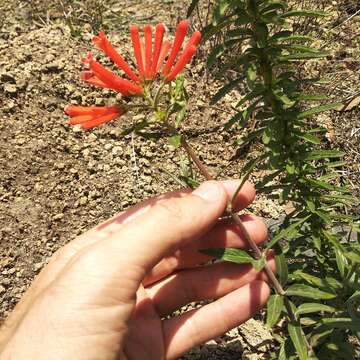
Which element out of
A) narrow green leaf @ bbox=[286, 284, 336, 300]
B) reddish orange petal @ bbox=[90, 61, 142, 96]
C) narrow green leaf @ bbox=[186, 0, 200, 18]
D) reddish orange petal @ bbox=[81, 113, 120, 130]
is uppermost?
narrow green leaf @ bbox=[186, 0, 200, 18]

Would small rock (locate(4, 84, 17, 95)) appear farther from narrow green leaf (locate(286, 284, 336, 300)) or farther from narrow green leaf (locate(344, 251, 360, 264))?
narrow green leaf (locate(344, 251, 360, 264))

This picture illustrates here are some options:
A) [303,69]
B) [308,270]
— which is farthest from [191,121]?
[308,270]

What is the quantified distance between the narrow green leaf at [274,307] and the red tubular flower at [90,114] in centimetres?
121

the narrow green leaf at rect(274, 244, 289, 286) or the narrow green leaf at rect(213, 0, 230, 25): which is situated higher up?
the narrow green leaf at rect(213, 0, 230, 25)

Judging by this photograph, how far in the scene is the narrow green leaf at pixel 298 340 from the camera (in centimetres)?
242

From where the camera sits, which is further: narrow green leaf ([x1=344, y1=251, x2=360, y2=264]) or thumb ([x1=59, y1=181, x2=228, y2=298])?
narrow green leaf ([x1=344, y1=251, x2=360, y2=264])

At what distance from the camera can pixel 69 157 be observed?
13.5 ft

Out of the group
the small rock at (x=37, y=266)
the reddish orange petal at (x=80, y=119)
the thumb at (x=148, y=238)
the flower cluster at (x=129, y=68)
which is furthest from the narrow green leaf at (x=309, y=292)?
the small rock at (x=37, y=266)

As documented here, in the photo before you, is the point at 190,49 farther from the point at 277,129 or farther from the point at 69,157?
the point at 69,157

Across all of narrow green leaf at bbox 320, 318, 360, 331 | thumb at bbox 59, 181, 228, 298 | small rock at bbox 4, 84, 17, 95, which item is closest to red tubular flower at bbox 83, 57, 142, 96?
thumb at bbox 59, 181, 228, 298

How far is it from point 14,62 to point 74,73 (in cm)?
53

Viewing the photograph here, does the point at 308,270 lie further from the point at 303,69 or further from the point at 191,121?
the point at 303,69

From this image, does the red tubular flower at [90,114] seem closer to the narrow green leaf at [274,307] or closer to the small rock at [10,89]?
the narrow green leaf at [274,307]

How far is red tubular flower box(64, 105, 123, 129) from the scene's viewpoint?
1860 millimetres
